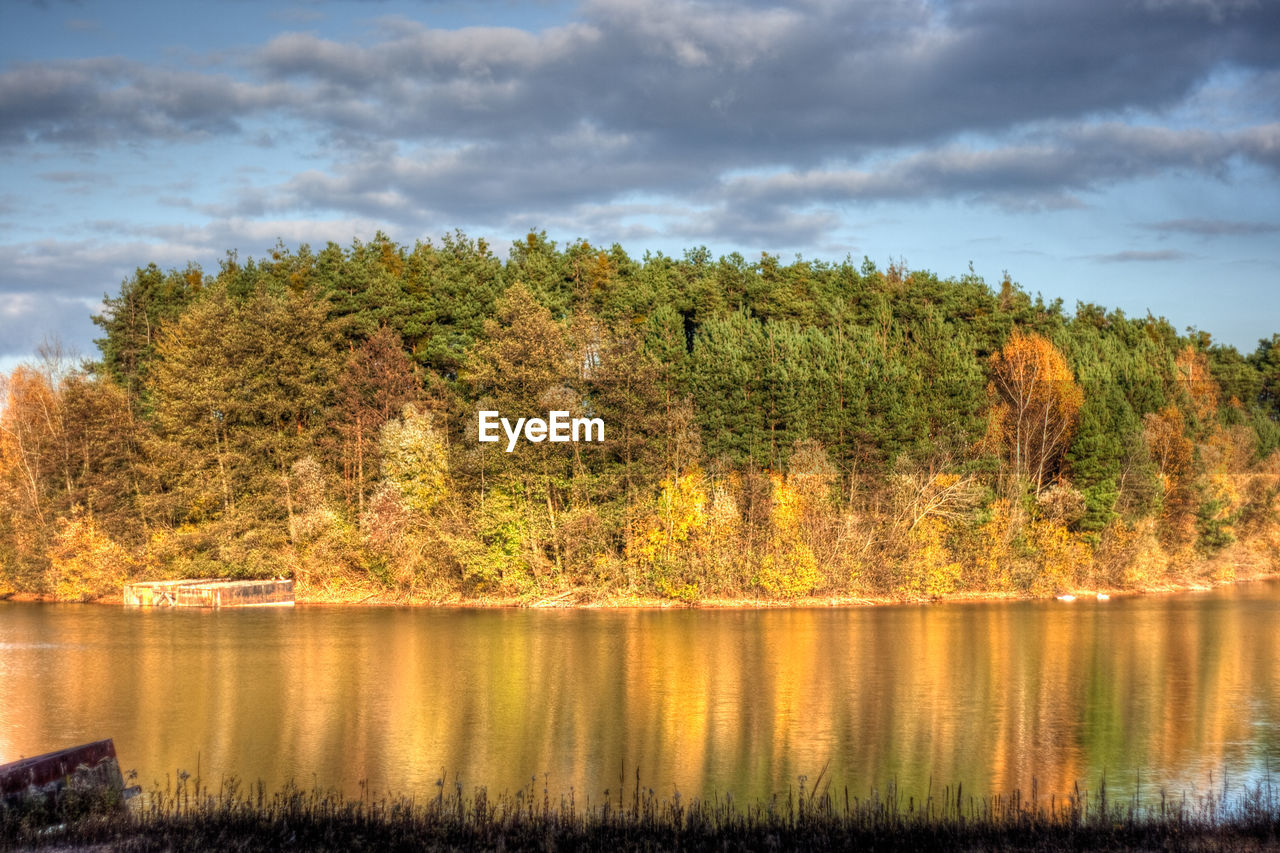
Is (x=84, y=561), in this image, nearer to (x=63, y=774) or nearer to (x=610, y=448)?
(x=610, y=448)

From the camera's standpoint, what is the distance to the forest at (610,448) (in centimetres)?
5172

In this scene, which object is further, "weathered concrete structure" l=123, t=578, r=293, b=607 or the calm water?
"weathered concrete structure" l=123, t=578, r=293, b=607

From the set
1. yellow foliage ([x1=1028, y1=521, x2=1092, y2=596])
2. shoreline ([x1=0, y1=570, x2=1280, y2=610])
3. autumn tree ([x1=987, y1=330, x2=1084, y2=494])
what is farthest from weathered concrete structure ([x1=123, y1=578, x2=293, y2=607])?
autumn tree ([x1=987, y1=330, x2=1084, y2=494])

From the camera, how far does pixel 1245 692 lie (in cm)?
2861

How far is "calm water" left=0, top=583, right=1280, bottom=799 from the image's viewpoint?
20.2m

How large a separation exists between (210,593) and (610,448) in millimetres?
20873

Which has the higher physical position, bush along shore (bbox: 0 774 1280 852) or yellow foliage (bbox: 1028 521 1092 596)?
bush along shore (bbox: 0 774 1280 852)

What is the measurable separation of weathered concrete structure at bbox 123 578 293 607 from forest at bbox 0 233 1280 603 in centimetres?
A: 112

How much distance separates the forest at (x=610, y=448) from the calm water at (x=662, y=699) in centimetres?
708

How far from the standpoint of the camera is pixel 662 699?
27.1m

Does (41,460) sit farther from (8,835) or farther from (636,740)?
(8,835)

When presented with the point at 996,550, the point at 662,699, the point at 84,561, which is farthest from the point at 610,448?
the point at 84,561

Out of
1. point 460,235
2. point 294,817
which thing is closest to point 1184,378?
point 460,235

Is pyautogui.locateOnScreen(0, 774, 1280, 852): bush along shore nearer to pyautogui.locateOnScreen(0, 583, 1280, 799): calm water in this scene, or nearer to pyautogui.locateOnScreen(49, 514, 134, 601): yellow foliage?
pyautogui.locateOnScreen(0, 583, 1280, 799): calm water
